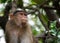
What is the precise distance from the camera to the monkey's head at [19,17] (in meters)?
3.31

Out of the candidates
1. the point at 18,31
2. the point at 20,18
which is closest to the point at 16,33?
the point at 18,31

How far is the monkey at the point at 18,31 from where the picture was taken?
3.42m

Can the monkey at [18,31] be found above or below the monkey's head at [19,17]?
below

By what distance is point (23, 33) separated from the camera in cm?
343

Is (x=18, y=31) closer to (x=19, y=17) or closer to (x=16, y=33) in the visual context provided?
(x=16, y=33)

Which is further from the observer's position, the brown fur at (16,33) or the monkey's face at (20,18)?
the brown fur at (16,33)

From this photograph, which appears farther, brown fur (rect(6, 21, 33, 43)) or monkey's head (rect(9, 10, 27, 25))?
brown fur (rect(6, 21, 33, 43))

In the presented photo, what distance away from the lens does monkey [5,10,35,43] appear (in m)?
3.42

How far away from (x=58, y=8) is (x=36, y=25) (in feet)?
2.88

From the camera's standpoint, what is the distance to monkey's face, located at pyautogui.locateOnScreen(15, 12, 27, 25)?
3.31 metres

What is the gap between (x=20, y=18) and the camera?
343 cm

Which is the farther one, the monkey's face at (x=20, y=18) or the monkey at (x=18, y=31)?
the monkey at (x=18, y=31)

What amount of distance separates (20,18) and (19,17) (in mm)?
36

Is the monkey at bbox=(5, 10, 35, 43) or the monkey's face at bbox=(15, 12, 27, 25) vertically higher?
the monkey's face at bbox=(15, 12, 27, 25)
